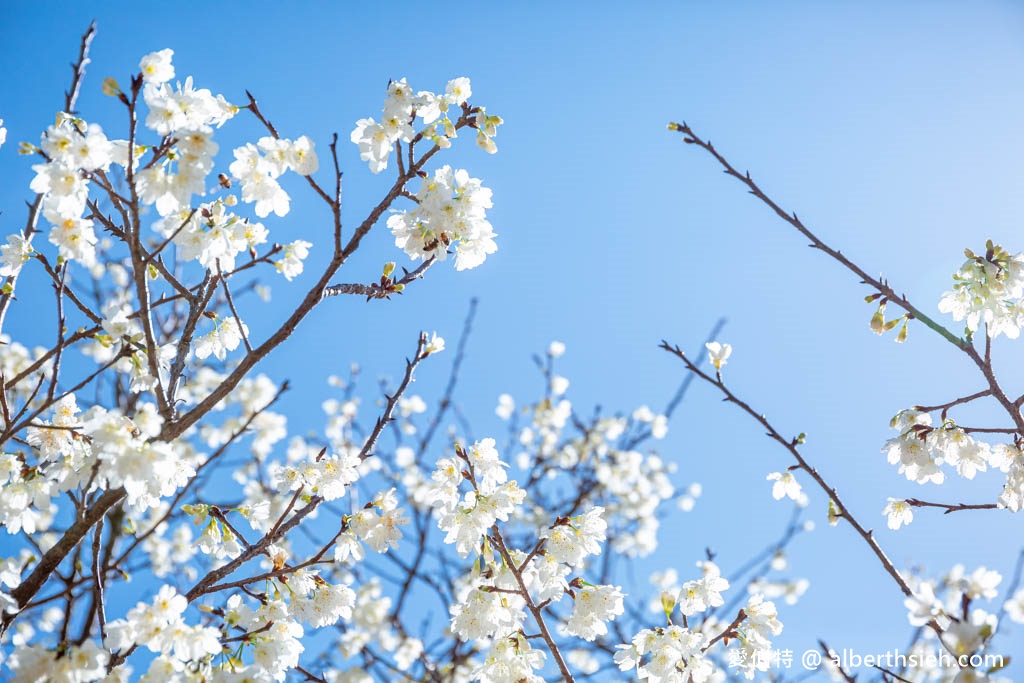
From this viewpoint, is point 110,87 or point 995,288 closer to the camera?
point 110,87

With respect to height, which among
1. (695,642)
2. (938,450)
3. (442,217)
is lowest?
(695,642)

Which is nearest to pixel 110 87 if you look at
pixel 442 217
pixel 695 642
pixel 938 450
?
pixel 442 217

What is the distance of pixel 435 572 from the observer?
4836mm

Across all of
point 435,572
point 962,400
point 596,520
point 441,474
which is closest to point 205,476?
point 435,572

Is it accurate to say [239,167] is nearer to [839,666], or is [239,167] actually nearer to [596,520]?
[596,520]

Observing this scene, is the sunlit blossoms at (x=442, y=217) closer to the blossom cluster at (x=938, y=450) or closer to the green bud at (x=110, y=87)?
the green bud at (x=110, y=87)

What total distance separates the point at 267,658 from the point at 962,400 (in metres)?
2.64

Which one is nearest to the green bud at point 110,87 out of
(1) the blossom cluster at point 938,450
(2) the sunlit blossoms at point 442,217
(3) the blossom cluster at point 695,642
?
(2) the sunlit blossoms at point 442,217

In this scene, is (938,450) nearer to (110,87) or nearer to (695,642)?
(695,642)

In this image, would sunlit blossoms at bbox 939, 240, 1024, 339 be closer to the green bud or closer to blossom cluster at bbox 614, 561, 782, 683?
blossom cluster at bbox 614, 561, 782, 683

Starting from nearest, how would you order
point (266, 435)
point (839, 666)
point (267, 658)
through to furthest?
point (839, 666)
point (267, 658)
point (266, 435)

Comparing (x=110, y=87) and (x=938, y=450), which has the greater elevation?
(x=110, y=87)

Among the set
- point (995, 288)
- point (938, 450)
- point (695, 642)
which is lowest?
point (695, 642)

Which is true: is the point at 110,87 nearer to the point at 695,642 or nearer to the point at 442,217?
the point at 442,217
